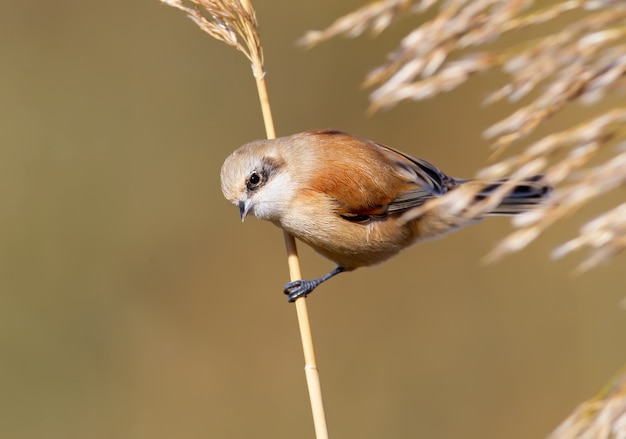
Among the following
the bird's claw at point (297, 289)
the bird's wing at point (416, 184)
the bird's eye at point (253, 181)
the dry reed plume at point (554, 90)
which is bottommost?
the dry reed plume at point (554, 90)

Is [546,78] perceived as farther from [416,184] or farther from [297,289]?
[416,184]

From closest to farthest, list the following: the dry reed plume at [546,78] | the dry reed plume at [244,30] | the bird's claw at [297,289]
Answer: the dry reed plume at [546,78]
the dry reed plume at [244,30]
the bird's claw at [297,289]

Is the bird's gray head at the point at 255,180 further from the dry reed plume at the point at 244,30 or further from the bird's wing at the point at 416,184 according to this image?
the dry reed plume at the point at 244,30

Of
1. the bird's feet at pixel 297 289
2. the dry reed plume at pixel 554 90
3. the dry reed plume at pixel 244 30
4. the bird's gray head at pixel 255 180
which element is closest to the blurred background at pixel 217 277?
the bird's feet at pixel 297 289

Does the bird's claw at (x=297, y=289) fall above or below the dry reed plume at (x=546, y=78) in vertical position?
above

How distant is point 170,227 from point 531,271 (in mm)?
1913

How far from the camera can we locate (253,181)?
2.77 metres

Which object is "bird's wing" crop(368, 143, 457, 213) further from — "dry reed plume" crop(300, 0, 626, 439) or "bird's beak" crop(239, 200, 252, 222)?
"dry reed plume" crop(300, 0, 626, 439)

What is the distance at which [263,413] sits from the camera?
382 centimetres

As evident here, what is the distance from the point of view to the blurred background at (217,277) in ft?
12.0

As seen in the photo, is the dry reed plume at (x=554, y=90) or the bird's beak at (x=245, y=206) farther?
the bird's beak at (x=245, y=206)

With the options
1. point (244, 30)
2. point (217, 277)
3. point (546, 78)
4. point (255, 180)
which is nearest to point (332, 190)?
point (255, 180)

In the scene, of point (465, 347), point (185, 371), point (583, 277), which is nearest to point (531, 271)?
point (583, 277)

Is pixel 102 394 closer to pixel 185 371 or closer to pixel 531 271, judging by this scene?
pixel 185 371
